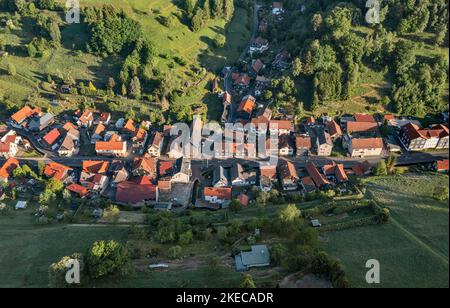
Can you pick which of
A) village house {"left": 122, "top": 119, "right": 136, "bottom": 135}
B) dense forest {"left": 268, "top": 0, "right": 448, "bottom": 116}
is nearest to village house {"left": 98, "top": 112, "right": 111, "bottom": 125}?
village house {"left": 122, "top": 119, "right": 136, "bottom": 135}

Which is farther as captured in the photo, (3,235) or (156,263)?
(3,235)

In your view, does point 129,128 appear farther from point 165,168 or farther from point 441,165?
point 441,165

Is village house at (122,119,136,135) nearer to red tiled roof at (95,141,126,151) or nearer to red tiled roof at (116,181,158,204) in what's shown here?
red tiled roof at (95,141,126,151)

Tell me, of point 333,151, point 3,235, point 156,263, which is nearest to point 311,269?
point 156,263

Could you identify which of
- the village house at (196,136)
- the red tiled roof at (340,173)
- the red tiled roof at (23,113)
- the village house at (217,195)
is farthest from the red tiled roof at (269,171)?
the red tiled roof at (23,113)
